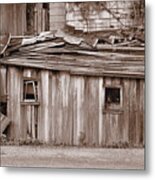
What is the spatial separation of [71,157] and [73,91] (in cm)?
25

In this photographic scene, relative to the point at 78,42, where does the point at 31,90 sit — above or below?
below

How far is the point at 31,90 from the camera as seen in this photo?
190cm

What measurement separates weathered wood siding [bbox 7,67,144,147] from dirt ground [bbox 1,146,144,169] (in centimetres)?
3

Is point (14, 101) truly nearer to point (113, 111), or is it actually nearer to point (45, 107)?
point (45, 107)

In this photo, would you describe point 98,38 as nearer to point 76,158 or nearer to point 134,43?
point 134,43

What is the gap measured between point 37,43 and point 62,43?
0.33ft

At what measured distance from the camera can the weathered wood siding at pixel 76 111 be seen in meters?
1.84

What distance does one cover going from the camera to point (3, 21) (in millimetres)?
1920

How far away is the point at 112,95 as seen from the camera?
1857 mm

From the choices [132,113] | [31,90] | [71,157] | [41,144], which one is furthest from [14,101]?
[132,113]

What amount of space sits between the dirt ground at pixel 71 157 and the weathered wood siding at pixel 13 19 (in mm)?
461

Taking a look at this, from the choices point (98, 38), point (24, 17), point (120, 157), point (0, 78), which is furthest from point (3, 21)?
point (120, 157)

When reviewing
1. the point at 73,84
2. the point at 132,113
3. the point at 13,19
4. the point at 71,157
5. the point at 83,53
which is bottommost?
the point at 71,157

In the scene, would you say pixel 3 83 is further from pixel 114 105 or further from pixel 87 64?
pixel 114 105
